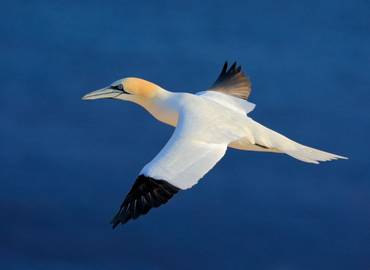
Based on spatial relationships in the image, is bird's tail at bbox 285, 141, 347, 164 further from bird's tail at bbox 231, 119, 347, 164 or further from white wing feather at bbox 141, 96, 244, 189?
white wing feather at bbox 141, 96, 244, 189

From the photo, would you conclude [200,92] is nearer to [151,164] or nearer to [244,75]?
[244,75]

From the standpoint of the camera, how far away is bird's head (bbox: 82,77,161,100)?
15.3 metres

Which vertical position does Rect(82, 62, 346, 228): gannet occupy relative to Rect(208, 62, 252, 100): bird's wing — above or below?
below

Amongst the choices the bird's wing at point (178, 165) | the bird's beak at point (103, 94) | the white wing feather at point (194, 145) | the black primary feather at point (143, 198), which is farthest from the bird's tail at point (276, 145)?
the bird's beak at point (103, 94)

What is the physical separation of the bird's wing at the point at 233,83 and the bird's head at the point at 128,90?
7.63 ft

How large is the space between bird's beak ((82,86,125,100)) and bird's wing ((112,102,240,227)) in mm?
2366

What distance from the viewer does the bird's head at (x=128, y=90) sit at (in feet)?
50.2

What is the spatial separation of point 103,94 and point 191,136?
10.7 feet

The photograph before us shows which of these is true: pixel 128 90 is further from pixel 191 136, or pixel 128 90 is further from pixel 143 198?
pixel 143 198

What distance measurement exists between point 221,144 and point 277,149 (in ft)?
5.42

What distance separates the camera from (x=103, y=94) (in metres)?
15.9

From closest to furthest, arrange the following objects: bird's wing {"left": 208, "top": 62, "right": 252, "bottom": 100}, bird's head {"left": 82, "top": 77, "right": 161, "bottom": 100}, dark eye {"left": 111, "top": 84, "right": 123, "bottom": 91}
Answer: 1. bird's head {"left": 82, "top": 77, "right": 161, "bottom": 100}
2. dark eye {"left": 111, "top": 84, "right": 123, "bottom": 91}
3. bird's wing {"left": 208, "top": 62, "right": 252, "bottom": 100}

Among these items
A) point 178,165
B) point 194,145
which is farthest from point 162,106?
point 178,165

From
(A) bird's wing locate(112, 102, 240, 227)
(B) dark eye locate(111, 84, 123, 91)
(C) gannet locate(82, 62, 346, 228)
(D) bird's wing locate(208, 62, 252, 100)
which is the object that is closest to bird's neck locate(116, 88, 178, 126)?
(C) gannet locate(82, 62, 346, 228)
